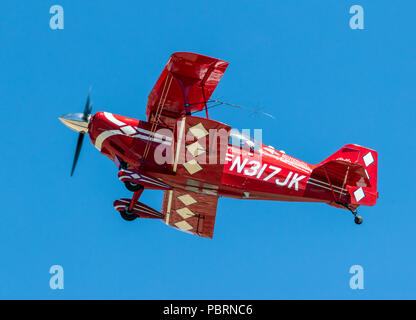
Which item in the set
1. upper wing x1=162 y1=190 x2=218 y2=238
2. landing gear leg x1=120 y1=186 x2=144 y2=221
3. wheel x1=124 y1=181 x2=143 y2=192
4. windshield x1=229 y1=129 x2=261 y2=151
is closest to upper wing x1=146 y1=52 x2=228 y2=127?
windshield x1=229 y1=129 x2=261 y2=151

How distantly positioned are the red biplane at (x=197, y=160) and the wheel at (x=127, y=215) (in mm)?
25

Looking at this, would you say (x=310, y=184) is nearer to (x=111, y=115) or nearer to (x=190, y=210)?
(x=190, y=210)

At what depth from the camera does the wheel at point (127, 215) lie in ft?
51.8

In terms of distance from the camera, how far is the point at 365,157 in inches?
630

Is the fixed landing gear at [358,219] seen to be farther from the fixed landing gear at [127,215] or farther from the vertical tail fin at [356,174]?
the fixed landing gear at [127,215]

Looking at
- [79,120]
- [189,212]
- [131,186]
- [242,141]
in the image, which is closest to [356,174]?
[242,141]

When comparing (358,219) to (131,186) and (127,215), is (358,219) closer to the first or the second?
(131,186)

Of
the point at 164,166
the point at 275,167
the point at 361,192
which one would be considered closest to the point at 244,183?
the point at 275,167

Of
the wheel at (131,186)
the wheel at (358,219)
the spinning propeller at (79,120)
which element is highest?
the spinning propeller at (79,120)

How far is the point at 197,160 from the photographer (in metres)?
14.5

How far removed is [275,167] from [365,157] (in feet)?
8.23

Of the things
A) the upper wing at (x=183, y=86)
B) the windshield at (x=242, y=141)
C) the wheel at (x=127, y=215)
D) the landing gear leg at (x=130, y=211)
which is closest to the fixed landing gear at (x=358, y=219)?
the windshield at (x=242, y=141)

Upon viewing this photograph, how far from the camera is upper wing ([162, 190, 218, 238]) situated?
16.6 metres

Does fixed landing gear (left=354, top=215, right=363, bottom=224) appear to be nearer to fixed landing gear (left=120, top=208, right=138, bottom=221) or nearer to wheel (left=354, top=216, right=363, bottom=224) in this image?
wheel (left=354, top=216, right=363, bottom=224)
